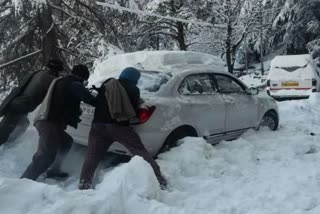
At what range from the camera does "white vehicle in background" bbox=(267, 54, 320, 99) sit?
14.9 meters

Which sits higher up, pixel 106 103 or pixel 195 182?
pixel 106 103

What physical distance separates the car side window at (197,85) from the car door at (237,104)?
229mm

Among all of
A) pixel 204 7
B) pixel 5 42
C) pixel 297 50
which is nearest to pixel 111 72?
pixel 5 42

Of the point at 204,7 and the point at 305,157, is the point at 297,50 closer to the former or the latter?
the point at 204,7

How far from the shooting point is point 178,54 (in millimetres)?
8070

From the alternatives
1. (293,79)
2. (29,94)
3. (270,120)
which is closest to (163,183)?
(29,94)

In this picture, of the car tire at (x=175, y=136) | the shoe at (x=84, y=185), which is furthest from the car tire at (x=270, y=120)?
the shoe at (x=84, y=185)

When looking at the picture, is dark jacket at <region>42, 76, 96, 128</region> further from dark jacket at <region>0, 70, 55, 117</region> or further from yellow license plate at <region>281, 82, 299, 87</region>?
yellow license plate at <region>281, 82, 299, 87</region>

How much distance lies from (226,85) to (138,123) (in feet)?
7.94

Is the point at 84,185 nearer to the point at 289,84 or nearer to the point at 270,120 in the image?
the point at 270,120

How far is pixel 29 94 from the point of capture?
6727mm

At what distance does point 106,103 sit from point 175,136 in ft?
4.74

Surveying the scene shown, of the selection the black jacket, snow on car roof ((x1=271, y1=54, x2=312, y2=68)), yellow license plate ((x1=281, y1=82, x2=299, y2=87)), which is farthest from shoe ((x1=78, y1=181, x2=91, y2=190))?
snow on car roof ((x1=271, y1=54, x2=312, y2=68))

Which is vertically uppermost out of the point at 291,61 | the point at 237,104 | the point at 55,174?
the point at 291,61
